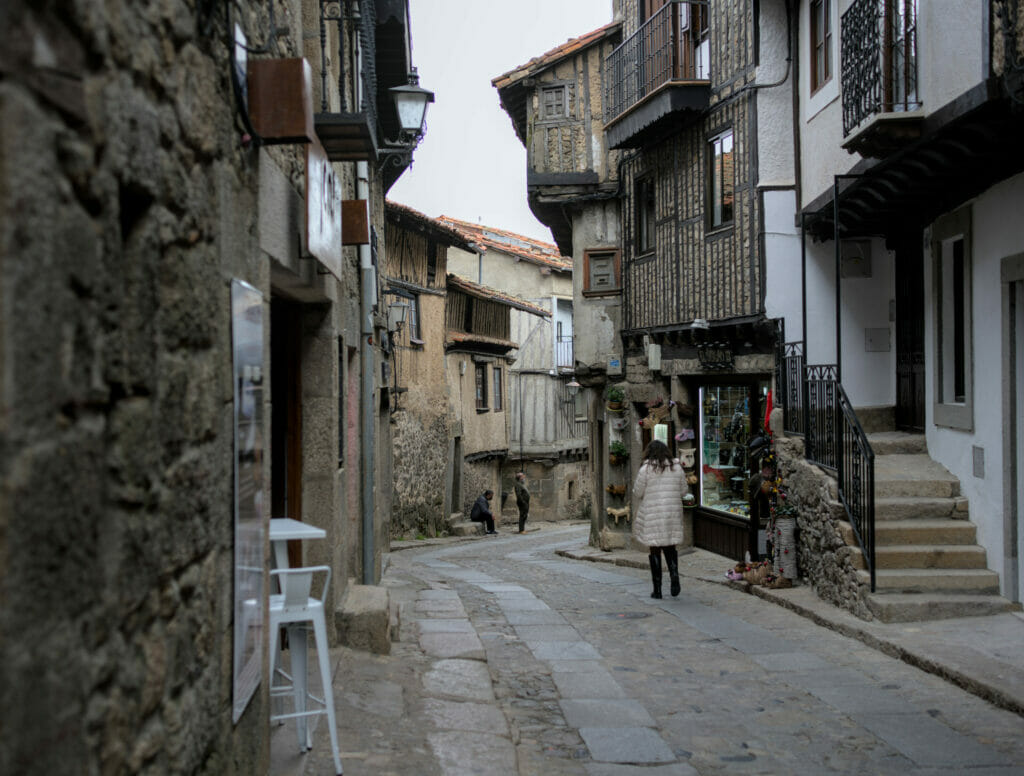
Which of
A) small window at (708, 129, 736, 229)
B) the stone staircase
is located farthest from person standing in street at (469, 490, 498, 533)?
the stone staircase

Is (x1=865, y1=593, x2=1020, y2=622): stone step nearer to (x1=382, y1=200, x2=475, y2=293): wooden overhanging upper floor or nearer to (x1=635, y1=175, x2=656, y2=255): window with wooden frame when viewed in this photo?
(x1=635, y1=175, x2=656, y2=255): window with wooden frame

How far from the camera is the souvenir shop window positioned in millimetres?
14102

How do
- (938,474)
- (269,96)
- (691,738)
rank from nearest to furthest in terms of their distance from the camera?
1. (269,96)
2. (691,738)
3. (938,474)

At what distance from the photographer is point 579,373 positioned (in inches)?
718

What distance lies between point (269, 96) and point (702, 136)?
11.7 m

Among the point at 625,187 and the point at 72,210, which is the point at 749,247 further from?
the point at 72,210

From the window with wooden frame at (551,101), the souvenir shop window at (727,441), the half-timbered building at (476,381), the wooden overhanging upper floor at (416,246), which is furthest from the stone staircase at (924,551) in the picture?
the half-timbered building at (476,381)

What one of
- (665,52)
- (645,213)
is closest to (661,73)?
(665,52)

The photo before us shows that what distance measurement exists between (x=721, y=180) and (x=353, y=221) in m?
8.24

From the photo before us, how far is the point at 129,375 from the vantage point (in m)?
2.35

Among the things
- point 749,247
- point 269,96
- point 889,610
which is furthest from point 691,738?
point 749,247

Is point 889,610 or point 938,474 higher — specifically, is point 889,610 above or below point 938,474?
below

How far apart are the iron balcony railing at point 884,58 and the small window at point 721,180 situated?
14.8ft

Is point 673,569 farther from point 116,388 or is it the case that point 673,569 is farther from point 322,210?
point 116,388
